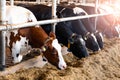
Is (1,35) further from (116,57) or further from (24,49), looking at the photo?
(116,57)

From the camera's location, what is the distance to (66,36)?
18.8ft

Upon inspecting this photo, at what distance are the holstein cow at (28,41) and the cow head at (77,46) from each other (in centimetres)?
91

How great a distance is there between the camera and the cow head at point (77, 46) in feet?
18.1

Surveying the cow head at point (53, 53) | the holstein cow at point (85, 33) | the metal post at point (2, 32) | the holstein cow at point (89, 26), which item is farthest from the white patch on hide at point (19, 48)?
the holstein cow at point (89, 26)

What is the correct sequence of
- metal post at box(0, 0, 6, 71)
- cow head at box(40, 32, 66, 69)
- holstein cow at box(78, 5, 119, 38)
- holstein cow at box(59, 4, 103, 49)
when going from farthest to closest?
1. holstein cow at box(78, 5, 119, 38)
2. holstein cow at box(59, 4, 103, 49)
3. cow head at box(40, 32, 66, 69)
4. metal post at box(0, 0, 6, 71)

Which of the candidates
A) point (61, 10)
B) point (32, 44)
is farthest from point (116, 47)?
point (32, 44)

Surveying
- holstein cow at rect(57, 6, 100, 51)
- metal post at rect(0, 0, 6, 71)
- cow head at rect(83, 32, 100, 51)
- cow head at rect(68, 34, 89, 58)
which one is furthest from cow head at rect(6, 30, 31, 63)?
cow head at rect(83, 32, 100, 51)

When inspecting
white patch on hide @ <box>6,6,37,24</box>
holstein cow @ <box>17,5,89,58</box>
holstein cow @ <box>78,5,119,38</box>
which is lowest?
holstein cow @ <box>78,5,119,38</box>

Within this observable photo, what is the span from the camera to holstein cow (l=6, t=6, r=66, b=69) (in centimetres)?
451

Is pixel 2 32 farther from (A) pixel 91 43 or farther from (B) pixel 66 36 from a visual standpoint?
(A) pixel 91 43

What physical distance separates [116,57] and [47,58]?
7.54 feet

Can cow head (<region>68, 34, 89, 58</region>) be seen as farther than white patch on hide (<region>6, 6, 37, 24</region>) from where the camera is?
Yes

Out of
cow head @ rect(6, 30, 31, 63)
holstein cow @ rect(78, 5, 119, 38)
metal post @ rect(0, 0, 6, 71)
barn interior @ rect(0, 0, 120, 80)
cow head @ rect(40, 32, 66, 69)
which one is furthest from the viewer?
holstein cow @ rect(78, 5, 119, 38)

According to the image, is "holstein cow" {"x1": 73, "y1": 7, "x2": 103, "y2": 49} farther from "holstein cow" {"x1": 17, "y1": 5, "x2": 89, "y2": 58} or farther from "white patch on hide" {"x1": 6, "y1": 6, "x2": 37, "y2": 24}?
"white patch on hide" {"x1": 6, "y1": 6, "x2": 37, "y2": 24}
